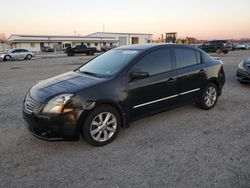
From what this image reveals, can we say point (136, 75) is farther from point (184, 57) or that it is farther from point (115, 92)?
point (184, 57)

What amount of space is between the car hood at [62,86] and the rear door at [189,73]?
1.77 metres

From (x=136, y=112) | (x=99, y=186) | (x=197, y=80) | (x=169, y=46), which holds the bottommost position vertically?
(x=99, y=186)

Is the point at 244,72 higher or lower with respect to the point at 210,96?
higher

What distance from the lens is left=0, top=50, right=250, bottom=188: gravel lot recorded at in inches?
114

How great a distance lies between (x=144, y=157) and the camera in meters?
3.45

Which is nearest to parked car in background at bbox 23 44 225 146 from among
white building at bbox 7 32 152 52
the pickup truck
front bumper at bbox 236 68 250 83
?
front bumper at bbox 236 68 250 83

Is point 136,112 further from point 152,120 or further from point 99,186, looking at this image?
point 99,186

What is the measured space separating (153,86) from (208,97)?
1892mm

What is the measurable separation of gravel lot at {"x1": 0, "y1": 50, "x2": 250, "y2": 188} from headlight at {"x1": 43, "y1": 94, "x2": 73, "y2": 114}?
0.70m

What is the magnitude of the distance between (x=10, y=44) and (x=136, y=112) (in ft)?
231

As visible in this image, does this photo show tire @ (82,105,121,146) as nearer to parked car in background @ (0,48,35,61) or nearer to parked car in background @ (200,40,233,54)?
parked car in background @ (0,48,35,61)

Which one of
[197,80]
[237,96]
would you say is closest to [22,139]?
[197,80]

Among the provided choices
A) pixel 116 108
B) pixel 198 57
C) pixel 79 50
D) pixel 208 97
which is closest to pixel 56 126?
pixel 116 108

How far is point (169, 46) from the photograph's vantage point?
479 cm
